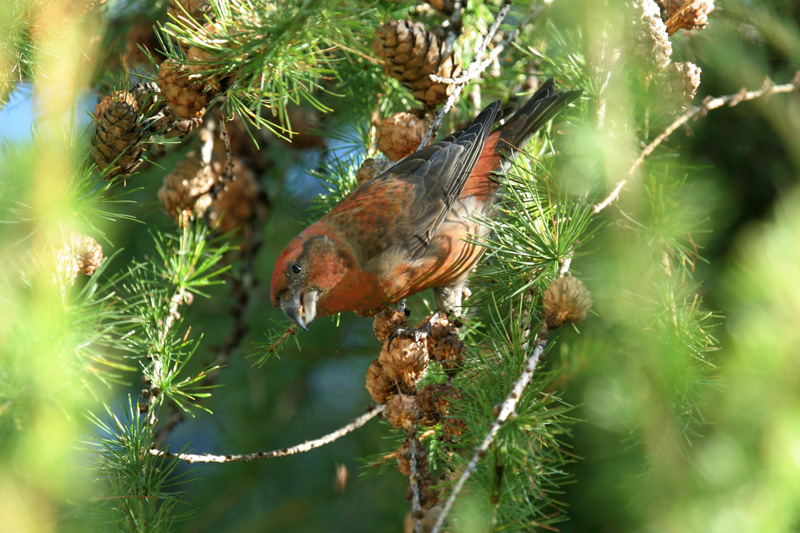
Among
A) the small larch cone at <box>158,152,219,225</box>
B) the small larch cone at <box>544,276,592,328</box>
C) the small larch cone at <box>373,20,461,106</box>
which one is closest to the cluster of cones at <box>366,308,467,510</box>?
the small larch cone at <box>544,276,592,328</box>

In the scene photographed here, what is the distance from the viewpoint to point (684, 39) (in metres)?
2.16

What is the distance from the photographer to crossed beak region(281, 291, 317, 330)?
2.03 meters

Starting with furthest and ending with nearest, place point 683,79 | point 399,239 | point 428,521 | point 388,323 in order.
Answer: point 399,239, point 388,323, point 428,521, point 683,79

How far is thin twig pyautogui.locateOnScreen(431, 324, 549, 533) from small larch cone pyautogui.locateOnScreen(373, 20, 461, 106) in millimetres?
926

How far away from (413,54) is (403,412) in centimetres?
104

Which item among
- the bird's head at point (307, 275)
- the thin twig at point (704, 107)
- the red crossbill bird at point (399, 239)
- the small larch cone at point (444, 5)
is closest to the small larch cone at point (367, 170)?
the red crossbill bird at point (399, 239)

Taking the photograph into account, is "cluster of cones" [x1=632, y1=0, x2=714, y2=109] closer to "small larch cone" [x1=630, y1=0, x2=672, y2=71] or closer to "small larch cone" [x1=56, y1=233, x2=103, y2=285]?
"small larch cone" [x1=630, y1=0, x2=672, y2=71]

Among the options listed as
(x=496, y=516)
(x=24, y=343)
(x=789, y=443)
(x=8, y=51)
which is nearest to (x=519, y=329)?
(x=496, y=516)

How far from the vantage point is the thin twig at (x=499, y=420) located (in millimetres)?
1020

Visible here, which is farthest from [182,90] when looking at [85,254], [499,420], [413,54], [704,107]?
[704,107]

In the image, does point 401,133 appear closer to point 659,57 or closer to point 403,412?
point 659,57

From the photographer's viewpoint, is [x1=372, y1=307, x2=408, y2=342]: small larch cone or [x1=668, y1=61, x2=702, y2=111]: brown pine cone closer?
[x1=668, y1=61, x2=702, y2=111]: brown pine cone

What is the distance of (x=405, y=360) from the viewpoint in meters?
1.50

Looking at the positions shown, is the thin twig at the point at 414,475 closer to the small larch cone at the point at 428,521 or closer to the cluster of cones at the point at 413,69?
the small larch cone at the point at 428,521
